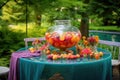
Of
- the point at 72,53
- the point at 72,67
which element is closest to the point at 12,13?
the point at 72,53

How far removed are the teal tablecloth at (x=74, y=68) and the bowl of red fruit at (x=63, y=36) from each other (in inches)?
10.6

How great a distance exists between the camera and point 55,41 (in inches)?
118

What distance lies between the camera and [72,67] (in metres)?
2.74

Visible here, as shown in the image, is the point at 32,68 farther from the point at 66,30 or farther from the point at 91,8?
the point at 91,8

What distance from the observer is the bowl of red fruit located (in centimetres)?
297

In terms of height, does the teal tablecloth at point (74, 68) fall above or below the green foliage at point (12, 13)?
below

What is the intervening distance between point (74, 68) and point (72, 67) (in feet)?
0.45

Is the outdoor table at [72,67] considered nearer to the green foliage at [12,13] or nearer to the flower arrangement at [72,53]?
the flower arrangement at [72,53]

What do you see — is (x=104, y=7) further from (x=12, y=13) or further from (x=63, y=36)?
(x=63, y=36)

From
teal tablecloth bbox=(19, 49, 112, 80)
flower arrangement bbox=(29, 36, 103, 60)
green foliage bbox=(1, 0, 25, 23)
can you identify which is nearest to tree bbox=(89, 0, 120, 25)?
green foliage bbox=(1, 0, 25, 23)

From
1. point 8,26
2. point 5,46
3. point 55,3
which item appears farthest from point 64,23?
point 8,26

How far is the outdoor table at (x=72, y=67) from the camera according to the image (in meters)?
2.71

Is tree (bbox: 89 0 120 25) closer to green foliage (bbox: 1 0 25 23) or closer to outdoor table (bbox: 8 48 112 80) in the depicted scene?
green foliage (bbox: 1 0 25 23)

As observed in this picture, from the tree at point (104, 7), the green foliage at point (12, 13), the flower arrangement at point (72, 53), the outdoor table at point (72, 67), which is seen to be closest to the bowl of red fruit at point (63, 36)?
the flower arrangement at point (72, 53)
